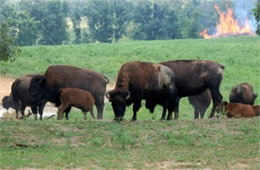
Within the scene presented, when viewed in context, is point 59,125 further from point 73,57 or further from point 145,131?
point 73,57

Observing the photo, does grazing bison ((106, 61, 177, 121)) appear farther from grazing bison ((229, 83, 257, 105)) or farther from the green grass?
grazing bison ((229, 83, 257, 105))

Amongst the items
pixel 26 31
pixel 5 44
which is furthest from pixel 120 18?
pixel 5 44

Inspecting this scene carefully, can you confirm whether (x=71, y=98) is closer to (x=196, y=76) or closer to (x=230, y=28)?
(x=196, y=76)

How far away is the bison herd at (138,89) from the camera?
17.5m

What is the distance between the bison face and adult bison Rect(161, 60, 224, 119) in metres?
3.41

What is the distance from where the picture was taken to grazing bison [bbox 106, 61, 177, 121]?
16.8 metres

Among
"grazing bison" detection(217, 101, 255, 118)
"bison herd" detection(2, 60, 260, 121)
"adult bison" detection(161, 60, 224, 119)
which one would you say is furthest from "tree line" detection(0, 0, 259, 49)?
"grazing bison" detection(217, 101, 255, 118)

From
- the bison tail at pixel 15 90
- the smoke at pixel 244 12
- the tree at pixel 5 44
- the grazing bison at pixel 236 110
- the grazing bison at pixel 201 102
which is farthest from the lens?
the smoke at pixel 244 12

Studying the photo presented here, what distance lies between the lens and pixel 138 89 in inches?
691

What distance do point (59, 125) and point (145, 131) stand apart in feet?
6.43

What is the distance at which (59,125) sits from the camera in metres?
15.5

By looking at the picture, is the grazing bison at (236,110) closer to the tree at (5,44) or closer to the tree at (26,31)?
the tree at (5,44)

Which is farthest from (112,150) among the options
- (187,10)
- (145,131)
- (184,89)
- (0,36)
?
(187,10)

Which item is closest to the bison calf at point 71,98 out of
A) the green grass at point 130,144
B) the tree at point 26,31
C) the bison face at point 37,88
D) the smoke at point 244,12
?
the bison face at point 37,88
